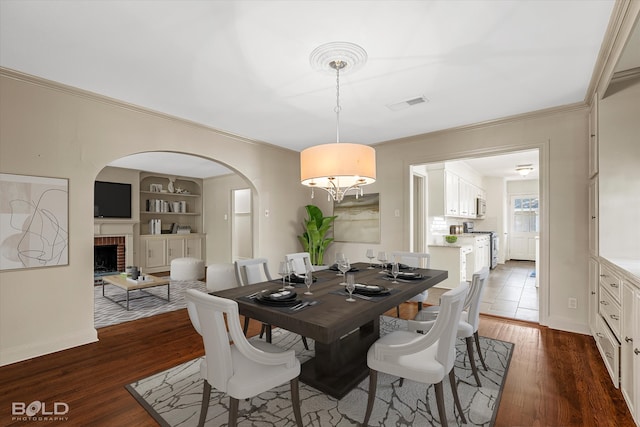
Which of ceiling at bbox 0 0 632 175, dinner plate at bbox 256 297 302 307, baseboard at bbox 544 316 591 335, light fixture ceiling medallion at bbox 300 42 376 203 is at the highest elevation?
ceiling at bbox 0 0 632 175

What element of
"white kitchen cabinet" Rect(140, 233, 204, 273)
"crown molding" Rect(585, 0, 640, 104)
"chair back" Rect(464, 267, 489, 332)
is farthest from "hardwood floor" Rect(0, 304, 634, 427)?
"white kitchen cabinet" Rect(140, 233, 204, 273)

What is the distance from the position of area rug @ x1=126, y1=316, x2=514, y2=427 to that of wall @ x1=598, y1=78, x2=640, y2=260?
A: 1.49 metres

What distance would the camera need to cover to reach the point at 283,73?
104 inches

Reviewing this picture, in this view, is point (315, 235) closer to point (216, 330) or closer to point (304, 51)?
point (304, 51)

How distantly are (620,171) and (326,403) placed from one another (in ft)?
10.2

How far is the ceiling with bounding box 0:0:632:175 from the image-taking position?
188cm

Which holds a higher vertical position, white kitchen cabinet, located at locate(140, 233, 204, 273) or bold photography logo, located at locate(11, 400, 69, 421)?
white kitchen cabinet, located at locate(140, 233, 204, 273)

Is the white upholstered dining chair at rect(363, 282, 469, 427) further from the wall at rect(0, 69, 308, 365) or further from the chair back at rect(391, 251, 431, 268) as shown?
the wall at rect(0, 69, 308, 365)

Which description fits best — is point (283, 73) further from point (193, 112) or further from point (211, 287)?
point (211, 287)

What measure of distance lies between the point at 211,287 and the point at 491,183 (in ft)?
27.2

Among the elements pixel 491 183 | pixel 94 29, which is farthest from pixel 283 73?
pixel 491 183

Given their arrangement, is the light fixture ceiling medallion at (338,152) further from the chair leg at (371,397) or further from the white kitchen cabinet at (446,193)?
the white kitchen cabinet at (446,193)

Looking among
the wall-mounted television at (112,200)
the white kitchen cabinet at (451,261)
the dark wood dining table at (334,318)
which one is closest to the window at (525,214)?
the white kitchen cabinet at (451,261)

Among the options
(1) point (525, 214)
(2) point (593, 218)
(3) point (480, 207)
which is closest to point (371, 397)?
(2) point (593, 218)
